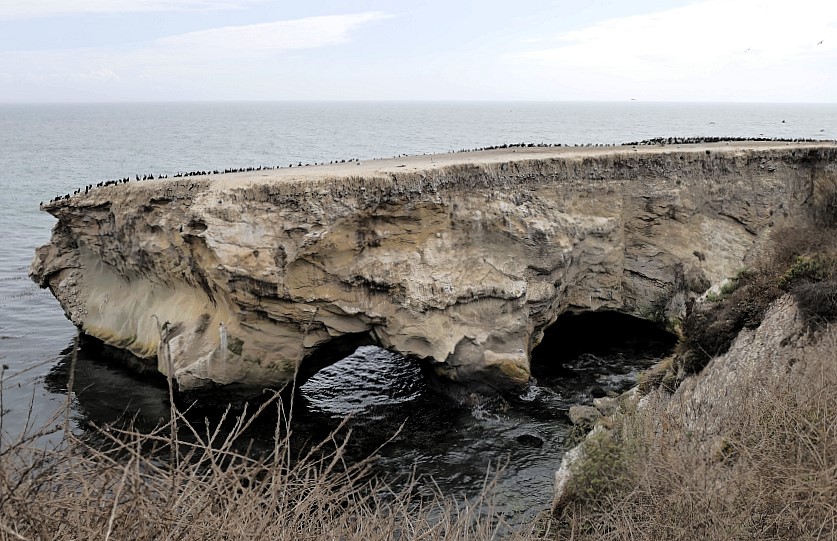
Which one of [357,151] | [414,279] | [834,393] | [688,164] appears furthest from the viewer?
[357,151]

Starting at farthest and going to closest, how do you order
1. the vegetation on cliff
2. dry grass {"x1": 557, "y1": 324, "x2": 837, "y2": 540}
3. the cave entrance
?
1. the cave entrance
2. the vegetation on cliff
3. dry grass {"x1": 557, "y1": 324, "x2": 837, "y2": 540}

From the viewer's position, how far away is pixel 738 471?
29.4 ft

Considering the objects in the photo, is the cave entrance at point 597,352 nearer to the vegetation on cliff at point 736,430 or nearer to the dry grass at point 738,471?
the vegetation on cliff at point 736,430

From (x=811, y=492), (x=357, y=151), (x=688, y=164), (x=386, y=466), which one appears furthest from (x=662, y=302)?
(x=357, y=151)

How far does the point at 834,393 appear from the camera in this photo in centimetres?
948

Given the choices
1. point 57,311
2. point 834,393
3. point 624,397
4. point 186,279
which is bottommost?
point 57,311

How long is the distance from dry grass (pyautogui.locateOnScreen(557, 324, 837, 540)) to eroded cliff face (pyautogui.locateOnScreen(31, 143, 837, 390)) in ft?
23.8

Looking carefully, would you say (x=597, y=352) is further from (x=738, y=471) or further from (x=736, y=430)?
(x=738, y=471)

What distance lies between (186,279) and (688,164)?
49.8 feet

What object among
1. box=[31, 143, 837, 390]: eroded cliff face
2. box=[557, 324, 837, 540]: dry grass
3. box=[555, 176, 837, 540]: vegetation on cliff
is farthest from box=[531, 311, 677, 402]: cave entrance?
box=[557, 324, 837, 540]: dry grass

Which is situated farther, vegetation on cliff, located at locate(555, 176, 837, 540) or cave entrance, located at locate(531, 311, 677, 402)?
cave entrance, located at locate(531, 311, 677, 402)

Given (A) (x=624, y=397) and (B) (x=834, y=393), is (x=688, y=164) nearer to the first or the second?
(A) (x=624, y=397)

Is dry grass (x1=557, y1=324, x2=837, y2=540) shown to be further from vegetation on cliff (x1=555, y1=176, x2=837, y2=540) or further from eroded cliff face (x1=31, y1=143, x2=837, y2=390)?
eroded cliff face (x1=31, y1=143, x2=837, y2=390)

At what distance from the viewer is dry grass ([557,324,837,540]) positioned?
7949mm
